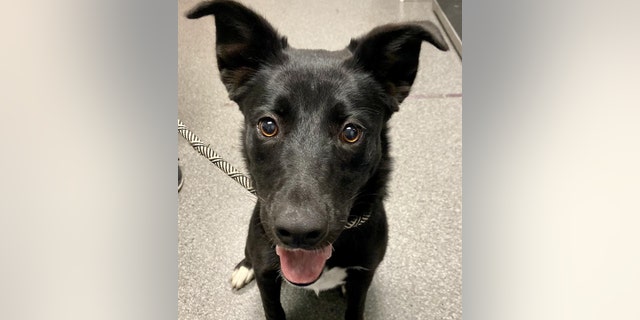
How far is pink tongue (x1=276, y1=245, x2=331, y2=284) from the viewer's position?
106 centimetres

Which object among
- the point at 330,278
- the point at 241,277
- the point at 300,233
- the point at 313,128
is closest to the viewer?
the point at 300,233

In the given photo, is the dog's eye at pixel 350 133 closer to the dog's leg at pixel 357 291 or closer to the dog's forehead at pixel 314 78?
the dog's forehead at pixel 314 78

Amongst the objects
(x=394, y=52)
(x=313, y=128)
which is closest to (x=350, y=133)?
(x=313, y=128)

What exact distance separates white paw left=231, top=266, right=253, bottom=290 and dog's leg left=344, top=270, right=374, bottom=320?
34 cm

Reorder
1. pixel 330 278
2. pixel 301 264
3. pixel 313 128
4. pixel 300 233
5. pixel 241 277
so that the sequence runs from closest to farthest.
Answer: pixel 300 233
pixel 313 128
pixel 301 264
pixel 330 278
pixel 241 277

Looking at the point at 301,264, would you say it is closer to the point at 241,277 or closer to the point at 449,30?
the point at 241,277

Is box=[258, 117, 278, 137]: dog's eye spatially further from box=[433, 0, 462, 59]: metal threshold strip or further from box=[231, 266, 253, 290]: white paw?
box=[231, 266, 253, 290]: white paw

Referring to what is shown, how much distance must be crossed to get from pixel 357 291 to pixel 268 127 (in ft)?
1.97

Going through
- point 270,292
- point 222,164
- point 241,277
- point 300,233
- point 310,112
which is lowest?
point 241,277

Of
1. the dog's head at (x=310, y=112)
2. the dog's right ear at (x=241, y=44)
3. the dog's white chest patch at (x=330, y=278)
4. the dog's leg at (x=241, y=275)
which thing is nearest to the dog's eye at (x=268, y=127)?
the dog's head at (x=310, y=112)

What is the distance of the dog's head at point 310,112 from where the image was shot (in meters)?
0.91

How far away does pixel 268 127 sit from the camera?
1001 mm

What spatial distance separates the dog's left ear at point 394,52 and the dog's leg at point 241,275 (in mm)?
737

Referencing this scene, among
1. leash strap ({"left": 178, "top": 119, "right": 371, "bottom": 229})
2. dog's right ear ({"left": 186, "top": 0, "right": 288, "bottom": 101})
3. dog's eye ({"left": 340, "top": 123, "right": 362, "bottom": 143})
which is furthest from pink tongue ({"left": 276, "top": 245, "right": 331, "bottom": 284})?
dog's right ear ({"left": 186, "top": 0, "right": 288, "bottom": 101})
